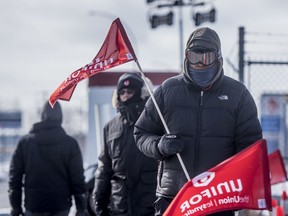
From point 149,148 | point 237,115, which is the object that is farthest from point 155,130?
point 237,115

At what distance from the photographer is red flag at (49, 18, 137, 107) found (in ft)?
16.2

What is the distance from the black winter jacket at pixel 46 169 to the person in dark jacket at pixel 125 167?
0.70m

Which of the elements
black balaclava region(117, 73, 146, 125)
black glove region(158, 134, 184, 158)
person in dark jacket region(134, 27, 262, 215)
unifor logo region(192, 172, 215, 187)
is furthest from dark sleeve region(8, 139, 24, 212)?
unifor logo region(192, 172, 215, 187)

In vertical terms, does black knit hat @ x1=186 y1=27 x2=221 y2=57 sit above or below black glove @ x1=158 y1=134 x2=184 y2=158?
above

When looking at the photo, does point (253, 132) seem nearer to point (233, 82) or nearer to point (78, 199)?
point (233, 82)

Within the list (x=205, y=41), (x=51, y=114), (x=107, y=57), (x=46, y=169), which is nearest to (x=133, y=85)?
(x=107, y=57)

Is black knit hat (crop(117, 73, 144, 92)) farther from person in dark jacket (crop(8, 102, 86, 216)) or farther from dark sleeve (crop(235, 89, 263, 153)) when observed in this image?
dark sleeve (crop(235, 89, 263, 153))

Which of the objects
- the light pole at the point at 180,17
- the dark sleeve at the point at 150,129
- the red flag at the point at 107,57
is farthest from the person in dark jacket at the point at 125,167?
the light pole at the point at 180,17

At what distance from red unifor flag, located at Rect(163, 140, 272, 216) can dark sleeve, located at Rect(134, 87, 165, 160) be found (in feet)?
1.59

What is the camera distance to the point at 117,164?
5.78 meters

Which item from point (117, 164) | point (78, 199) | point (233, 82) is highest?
point (233, 82)

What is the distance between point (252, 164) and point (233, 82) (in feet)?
1.98

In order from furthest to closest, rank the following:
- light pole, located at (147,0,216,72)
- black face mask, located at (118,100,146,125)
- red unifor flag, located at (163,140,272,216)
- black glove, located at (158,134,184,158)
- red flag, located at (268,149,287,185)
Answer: light pole, located at (147,0,216,72) → red flag, located at (268,149,287,185) → black face mask, located at (118,100,146,125) → black glove, located at (158,134,184,158) → red unifor flag, located at (163,140,272,216)

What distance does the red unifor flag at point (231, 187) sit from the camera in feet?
12.4
